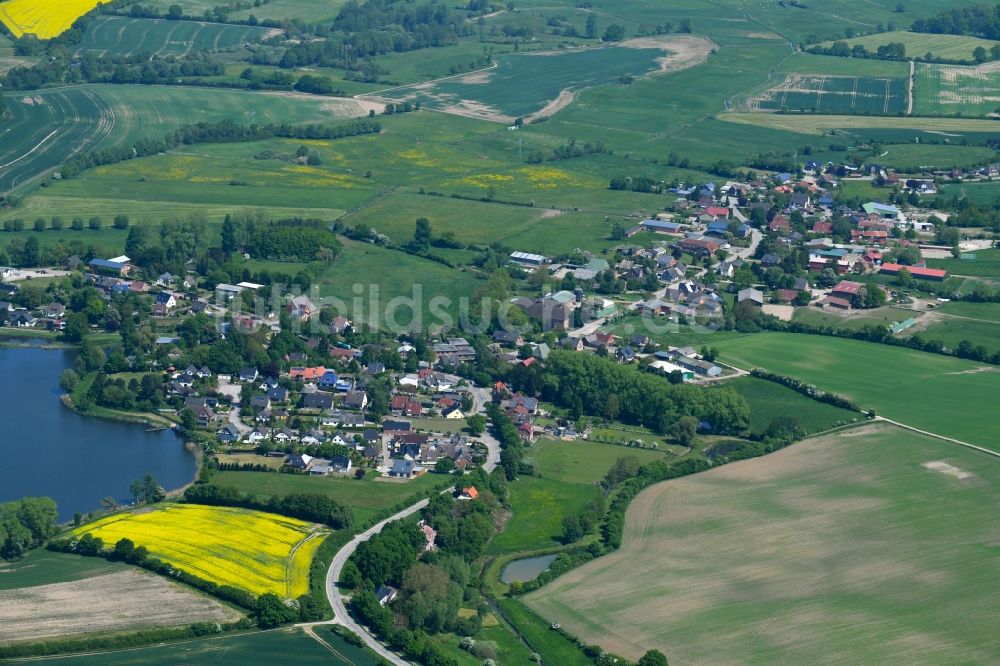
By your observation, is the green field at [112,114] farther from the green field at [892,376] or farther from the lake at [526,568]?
the lake at [526,568]

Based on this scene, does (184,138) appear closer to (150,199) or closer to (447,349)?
(150,199)

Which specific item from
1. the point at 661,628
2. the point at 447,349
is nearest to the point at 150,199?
the point at 447,349


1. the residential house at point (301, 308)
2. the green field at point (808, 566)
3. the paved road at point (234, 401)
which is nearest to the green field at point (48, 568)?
the paved road at point (234, 401)

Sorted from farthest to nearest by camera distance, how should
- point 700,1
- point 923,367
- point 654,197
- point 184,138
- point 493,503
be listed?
point 700,1 < point 184,138 < point 654,197 < point 923,367 < point 493,503

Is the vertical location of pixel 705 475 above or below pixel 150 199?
below

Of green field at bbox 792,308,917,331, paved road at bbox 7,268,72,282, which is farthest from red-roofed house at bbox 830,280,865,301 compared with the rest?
paved road at bbox 7,268,72,282

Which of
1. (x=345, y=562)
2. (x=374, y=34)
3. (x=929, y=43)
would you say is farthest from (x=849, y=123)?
(x=345, y=562)

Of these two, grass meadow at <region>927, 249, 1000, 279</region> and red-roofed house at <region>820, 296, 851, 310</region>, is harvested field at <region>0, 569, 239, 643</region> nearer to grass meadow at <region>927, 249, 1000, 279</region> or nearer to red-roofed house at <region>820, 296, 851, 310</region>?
red-roofed house at <region>820, 296, 851, 310</region>

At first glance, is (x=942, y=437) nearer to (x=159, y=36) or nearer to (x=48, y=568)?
(x=48, y=568)
